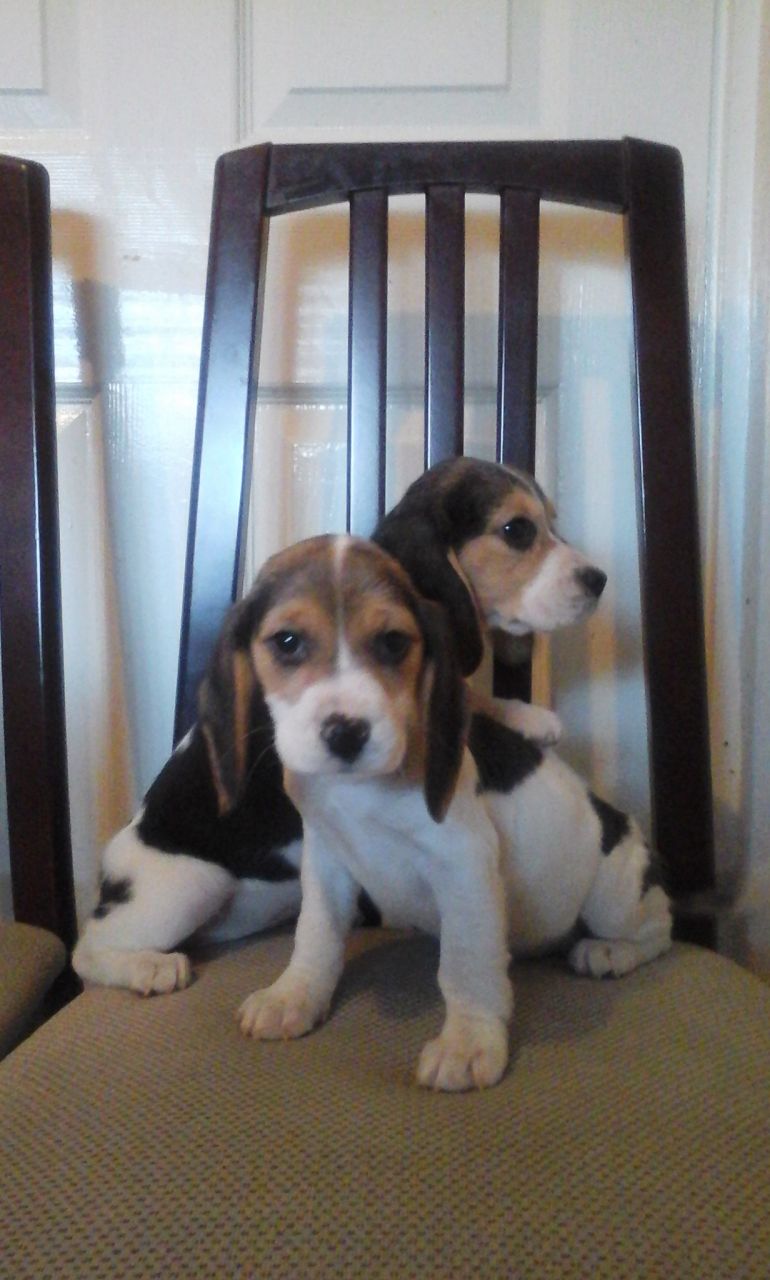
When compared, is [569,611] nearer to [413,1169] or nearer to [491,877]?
[491,877]

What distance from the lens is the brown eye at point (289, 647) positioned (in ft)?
2.24

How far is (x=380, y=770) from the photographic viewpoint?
0.64m

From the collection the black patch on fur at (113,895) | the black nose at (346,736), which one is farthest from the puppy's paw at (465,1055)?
the black patch on fur at (113,895)

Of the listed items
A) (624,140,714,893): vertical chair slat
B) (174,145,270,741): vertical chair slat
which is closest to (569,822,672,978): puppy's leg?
(624,140,714,893): vertical chair slat

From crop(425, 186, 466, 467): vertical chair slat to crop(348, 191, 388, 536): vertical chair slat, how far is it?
1.8 inches

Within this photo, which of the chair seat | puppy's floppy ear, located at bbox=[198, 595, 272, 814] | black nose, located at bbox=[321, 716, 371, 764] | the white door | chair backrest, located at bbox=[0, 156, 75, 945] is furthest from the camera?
the white door

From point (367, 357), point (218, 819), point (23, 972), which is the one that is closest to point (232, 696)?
point (218, 819)

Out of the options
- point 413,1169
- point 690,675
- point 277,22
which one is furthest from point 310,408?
point 413,1169

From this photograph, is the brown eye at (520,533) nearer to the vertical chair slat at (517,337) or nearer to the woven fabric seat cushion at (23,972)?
the vertical chair slat at (517,337)

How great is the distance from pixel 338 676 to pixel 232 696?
112 mm

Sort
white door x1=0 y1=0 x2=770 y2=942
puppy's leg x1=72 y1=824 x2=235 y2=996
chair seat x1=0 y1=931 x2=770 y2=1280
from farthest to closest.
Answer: white door x1=0 y1=0 x2=770 y2=942 < puppy's leg x1=72 y1=824 x2=235 y2=996 < chair seat x1=0 y1=931 x2=770 y2=1280

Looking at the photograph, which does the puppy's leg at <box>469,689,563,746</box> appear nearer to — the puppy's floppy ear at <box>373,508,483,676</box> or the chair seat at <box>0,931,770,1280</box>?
the puppy's floppy ear at <box>373,508,483,676</box>

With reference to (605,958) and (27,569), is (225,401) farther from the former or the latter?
(605,958)

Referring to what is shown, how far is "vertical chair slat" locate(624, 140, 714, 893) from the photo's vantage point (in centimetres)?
98
